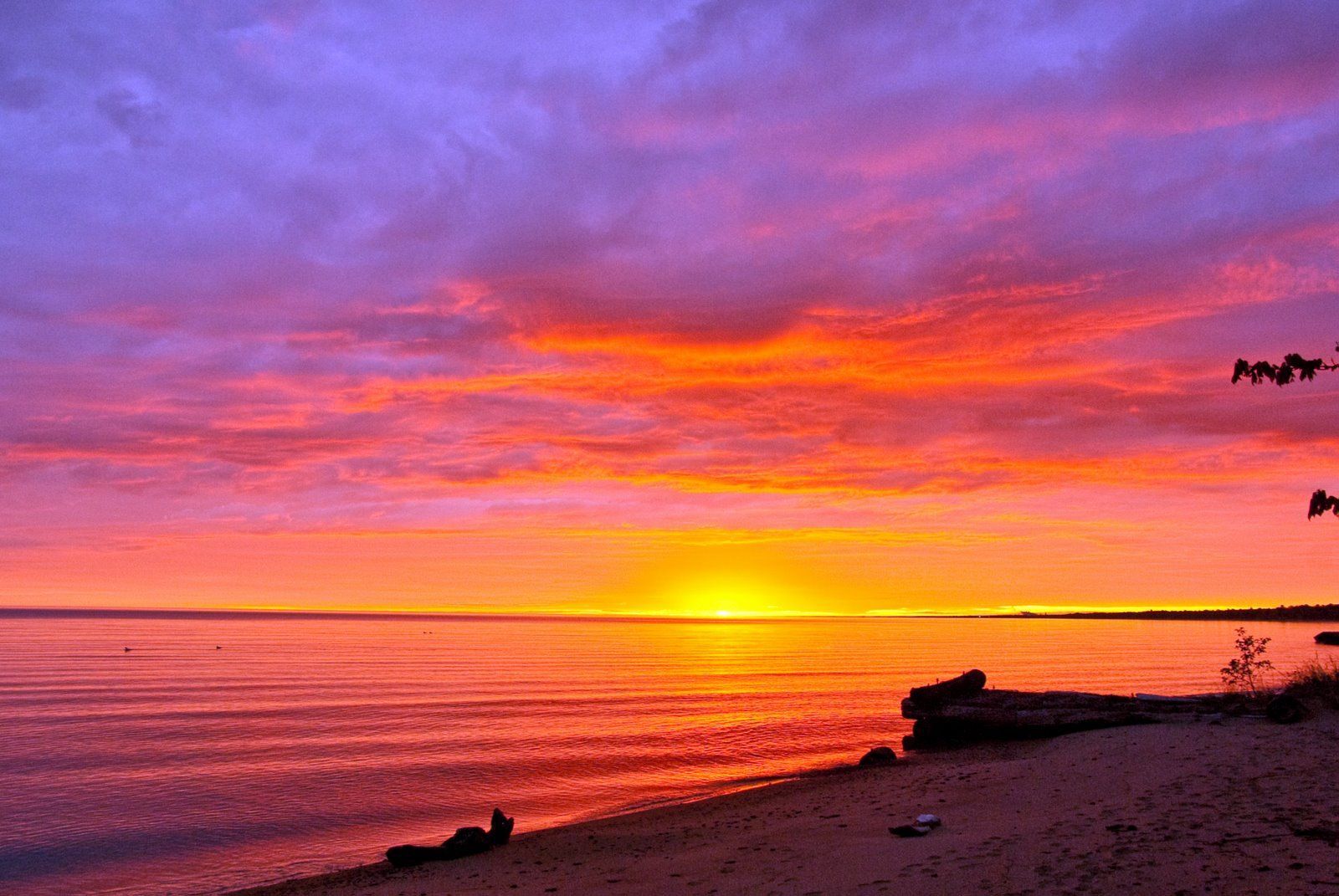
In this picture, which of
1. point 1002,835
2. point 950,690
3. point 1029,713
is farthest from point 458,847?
point 1029,713

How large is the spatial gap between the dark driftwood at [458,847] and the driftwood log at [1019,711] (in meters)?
14.7

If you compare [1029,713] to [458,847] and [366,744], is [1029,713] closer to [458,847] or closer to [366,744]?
[458,847]

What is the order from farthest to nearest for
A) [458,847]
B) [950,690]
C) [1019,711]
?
[950,690]
[1019,711]
[458,847]

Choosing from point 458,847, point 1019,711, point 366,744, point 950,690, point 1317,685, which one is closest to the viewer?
point 458,847

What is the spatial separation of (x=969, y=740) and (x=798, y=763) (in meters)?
5.18

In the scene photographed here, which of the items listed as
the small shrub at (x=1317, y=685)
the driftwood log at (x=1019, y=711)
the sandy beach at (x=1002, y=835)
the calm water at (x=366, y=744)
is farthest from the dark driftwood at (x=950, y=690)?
the small shrub at (x=1317, y=685)

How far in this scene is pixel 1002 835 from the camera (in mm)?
12703

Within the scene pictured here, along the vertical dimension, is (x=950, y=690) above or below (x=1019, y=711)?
above

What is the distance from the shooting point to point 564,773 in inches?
1061

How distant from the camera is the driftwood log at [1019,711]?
937 inches

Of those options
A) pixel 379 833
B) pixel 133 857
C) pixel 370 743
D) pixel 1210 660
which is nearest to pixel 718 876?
pixel 379 833

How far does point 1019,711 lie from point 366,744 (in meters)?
22.7

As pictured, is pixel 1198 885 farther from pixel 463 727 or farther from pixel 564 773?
pixel 463 727

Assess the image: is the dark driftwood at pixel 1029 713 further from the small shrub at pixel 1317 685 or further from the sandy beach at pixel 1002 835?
the sandy beach at pixel 1002 835
